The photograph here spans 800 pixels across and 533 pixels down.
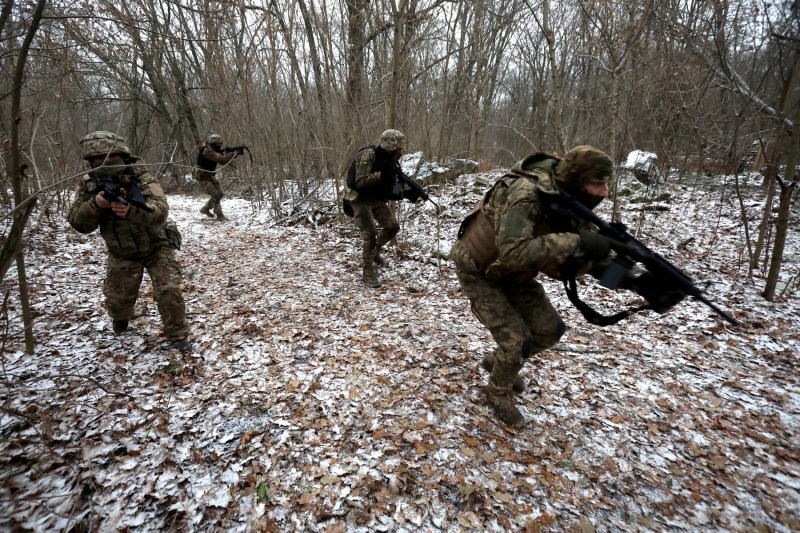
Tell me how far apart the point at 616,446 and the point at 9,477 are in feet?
13.6

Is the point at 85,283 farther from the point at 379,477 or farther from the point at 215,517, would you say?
the point at 379,477

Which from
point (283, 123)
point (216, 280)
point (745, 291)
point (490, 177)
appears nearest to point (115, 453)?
point (216, 280)

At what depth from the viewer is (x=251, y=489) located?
236 cm

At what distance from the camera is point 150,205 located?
323 cm

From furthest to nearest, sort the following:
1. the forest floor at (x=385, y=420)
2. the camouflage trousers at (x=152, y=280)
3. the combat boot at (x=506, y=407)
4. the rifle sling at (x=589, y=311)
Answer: the camouflage trousers at (x=152, y=280), the combat boot at (x=506, y=407), the rifle sling at (x=589, y=311), the forest floor at (x=385, y=420)

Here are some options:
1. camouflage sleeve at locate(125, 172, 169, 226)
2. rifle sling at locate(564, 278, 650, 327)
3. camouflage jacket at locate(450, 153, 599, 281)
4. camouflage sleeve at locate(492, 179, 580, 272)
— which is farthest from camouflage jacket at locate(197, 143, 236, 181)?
rifle sling at locate(564, 278, 650, 327)

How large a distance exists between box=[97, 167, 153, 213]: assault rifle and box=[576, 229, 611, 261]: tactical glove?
355 centimetres

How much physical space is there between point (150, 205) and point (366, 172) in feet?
8.82

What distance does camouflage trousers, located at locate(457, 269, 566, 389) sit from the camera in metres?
2.77

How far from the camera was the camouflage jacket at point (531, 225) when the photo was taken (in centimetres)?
225

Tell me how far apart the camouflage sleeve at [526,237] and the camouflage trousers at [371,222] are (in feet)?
10.1

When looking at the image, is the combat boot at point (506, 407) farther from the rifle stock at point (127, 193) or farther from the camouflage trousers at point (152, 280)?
the rifle stock at point (127, 193)

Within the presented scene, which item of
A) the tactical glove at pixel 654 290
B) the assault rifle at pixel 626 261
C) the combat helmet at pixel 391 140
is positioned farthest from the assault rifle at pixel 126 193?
the tactical glove at pixel 654 290

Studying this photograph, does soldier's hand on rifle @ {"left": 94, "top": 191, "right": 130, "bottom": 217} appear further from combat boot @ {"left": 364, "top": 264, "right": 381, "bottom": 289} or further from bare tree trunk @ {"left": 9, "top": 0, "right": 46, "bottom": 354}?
combat boot @ {"left": 364, "top": 264, "right": 381, "bottom": 289}
